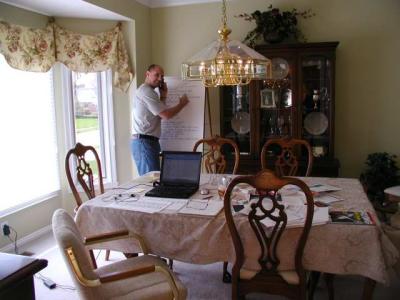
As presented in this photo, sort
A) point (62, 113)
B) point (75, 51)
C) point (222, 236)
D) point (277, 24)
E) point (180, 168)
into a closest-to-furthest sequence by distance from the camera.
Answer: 1. point (222, 236)
2. point (180, 168)
3. point (277, 24)
4. point (75, 51)
5. point (62, 113)

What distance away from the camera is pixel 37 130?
3840mm

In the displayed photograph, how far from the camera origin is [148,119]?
3.88m

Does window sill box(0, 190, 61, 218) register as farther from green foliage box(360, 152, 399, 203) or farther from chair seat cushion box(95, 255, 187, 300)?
green foliage box(360, 152, 399, 203)

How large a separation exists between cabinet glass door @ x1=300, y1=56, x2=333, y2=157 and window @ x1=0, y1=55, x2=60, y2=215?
8.82 feet

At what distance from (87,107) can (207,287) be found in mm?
2527

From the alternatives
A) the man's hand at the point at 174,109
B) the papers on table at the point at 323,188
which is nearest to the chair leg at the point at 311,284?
the papers on table at the point at 323,188

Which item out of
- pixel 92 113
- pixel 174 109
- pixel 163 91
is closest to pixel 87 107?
pixel 92 113

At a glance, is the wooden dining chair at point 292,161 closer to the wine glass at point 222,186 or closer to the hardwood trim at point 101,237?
the wine glass at point 222,186

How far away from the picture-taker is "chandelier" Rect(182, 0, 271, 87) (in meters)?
2.32

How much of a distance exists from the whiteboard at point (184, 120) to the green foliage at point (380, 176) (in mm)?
1815

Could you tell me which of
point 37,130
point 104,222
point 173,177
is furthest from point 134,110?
point 104,222

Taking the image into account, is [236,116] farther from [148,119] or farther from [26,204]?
[26,204]

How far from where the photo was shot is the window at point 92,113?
4148 mm

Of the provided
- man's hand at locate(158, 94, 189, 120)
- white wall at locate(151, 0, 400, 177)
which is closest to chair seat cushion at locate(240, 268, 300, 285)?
man's hand at locate(158, 94, 189, 120)
